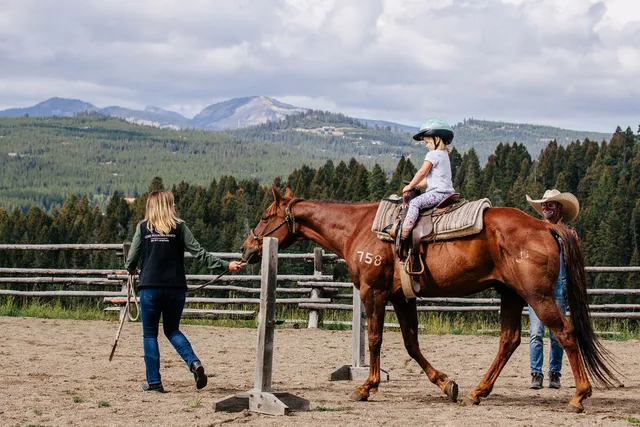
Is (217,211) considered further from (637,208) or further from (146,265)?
(146,265)

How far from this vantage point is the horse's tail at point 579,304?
7883 millimetres

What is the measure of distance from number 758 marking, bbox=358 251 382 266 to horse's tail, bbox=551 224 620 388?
165cm

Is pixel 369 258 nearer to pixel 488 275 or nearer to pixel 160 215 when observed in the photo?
pixel 488 275

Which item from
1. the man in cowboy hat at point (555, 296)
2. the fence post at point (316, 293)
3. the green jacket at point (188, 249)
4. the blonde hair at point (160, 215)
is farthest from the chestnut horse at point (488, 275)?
the fence post at point (316, 293)

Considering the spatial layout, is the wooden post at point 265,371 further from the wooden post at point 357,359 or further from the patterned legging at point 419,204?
the wooden post at point 357,359

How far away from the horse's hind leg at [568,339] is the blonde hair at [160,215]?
3.51 meters

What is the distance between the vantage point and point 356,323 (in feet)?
33.2

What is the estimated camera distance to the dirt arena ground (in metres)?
7.14

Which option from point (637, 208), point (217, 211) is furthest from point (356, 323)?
point (217, 211)

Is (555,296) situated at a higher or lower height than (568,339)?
higher

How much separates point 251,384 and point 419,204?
288cm

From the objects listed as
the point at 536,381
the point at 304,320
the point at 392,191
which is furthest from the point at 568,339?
the point at 392,191

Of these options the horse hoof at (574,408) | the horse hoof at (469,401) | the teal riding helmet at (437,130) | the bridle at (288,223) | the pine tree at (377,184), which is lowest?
the horse hoof at (469,401)

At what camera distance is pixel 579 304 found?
811 centimetres
